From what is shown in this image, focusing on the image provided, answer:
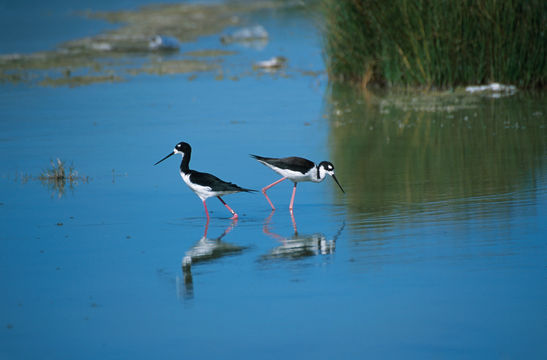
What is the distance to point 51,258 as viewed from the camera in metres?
7.03

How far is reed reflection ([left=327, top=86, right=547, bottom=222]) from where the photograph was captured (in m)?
9.05

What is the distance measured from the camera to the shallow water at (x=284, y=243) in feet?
17.3

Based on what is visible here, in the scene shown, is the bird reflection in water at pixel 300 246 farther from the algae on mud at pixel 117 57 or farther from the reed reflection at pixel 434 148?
the algae on mud at pixel 117 57

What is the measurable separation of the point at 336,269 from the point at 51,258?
2.33 meters

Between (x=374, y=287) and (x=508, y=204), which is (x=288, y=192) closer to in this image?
(x=508, y=204)

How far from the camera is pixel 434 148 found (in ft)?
38.6

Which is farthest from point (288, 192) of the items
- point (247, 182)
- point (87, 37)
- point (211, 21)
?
point (211, 21)

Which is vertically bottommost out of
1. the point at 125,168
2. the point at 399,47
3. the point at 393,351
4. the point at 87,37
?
the point at 393,351

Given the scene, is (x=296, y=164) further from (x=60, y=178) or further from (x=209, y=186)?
(x=60, y=178)

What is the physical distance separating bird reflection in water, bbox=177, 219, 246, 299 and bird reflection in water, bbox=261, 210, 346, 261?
0.35m

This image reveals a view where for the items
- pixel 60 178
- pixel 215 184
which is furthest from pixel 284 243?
pixel 60 178

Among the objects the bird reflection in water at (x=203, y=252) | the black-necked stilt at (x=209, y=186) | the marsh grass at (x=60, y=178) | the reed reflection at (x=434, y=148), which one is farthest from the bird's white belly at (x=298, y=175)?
the marsh grass at (x=60, y=178)

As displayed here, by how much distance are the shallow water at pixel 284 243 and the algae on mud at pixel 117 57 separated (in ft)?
26.2

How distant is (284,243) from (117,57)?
2127cm
